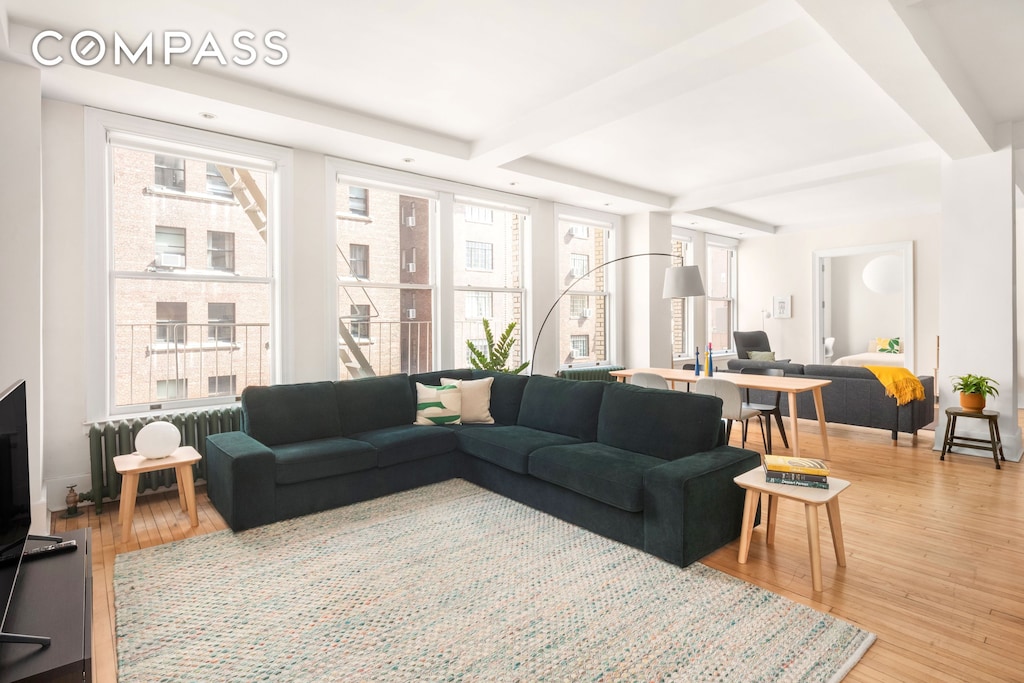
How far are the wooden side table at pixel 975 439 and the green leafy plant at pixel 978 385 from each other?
171mm

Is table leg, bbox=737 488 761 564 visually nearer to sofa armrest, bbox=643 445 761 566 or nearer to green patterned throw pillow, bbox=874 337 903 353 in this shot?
sofa armrest, bbox=643 445 761 566

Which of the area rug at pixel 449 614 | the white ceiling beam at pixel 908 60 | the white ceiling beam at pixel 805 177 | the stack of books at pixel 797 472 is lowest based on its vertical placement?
the area rug at pixel 449 614

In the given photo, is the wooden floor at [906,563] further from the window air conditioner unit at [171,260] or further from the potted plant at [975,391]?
the window air conditioner unit at [171,260]

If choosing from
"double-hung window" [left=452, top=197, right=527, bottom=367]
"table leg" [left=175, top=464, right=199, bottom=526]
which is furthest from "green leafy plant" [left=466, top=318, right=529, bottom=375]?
"table leg" [left=175, top=464, right=199, bottom=526]

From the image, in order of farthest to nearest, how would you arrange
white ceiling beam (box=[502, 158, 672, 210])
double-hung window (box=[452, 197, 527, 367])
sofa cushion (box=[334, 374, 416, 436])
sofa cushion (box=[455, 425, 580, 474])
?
double-hung window (box=[452, 197, 527, 367]), white ceiling beam (box=[502, 158, 672, 210]), sofa cushion (box=[334, 374, 416, 436]), sofa cushion (box=[455, 425, 580, 474])

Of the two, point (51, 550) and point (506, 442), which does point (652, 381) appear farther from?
point (51, 550)

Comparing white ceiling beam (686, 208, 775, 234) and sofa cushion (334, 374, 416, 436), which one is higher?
white ceiling beam (686, 208, 775, 234)

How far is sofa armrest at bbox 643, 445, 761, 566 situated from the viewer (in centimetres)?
268

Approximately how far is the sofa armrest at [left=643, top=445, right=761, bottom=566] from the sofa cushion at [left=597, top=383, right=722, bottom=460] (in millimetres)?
209

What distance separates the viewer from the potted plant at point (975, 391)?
457cm

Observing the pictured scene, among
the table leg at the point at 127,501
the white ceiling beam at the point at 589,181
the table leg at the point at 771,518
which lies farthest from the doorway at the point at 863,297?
the table leg at the point at 127,501

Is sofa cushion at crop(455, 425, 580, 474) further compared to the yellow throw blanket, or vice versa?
the yellow throw blanket

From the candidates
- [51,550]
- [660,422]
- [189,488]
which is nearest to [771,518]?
[660,422]

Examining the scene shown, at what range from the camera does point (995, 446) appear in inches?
174
